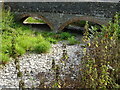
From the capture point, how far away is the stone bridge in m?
9.87

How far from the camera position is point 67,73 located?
5.32 metres

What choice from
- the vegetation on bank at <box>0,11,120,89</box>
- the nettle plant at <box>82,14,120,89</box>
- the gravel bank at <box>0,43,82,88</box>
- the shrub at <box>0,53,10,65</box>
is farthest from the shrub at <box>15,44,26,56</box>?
the nettle plant at <box>82,14,120,89</box>

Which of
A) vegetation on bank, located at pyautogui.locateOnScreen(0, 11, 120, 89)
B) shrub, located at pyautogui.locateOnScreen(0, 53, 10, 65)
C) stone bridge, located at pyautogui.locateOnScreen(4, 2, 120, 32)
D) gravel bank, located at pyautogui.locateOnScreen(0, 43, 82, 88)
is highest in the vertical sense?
stone bridge, located at pyautogui.locateOnScreen(4, 2, 120, 32)

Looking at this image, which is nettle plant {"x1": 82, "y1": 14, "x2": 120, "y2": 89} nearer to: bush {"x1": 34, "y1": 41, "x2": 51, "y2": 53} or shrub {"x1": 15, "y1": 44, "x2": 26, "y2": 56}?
bush {"x1": 34, "y1": 41, "x2": 51, "y2": 53}

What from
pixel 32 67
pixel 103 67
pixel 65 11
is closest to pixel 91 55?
pixel 103 67

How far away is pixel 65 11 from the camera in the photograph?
10969 millimetres

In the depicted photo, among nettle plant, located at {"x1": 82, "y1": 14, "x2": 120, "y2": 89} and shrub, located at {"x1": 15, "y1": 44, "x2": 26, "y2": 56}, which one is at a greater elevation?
nettle plant, located at {"x1": 82, "y1": 14, "x2": 120, "y2": 89}

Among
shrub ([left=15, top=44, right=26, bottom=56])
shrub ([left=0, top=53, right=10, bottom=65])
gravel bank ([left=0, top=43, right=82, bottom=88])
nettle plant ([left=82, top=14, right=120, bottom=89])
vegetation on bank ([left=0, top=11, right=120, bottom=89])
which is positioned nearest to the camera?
nettle plant ([left=82, top=14, right=120, bottom=89])

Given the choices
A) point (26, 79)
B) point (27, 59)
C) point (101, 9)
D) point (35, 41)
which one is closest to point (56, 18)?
point (101, 9)

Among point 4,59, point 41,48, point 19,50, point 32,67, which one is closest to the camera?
point 32,67

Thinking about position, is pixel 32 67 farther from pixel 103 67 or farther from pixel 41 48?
pixel 103 67

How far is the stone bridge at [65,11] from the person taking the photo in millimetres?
9867

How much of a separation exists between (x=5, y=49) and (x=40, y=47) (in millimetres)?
1294

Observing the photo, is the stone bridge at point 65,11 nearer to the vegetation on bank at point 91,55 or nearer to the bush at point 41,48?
the vegetation on bank at point 91,55
